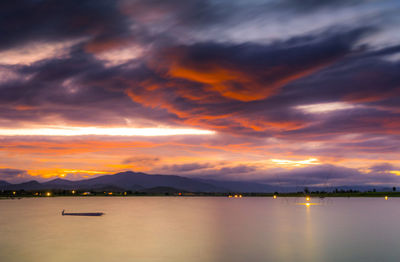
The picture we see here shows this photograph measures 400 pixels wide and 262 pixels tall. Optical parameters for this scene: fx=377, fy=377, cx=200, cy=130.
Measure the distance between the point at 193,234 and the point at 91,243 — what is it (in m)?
21.5

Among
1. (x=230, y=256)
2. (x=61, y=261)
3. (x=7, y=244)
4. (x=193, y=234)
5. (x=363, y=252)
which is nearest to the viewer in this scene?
(x=61, y=261)

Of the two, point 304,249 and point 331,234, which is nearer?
point 304,249

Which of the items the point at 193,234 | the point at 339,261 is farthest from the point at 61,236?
the point at 339,261

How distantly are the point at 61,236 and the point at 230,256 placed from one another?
36.0 meters

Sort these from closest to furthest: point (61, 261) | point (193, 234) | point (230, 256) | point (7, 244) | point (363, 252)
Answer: point (61, 261)
point (230, 256)
point (363, 252)
point (7, 244)
point (193, 234)

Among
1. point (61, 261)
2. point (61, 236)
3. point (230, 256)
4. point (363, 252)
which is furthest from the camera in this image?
point (61, 236)

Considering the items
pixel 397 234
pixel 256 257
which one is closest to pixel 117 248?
pixel 256 257

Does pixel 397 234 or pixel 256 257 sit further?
pixel 397 234

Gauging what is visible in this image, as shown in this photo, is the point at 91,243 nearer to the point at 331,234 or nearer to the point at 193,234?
the point at 193,234

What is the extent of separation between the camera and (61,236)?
228 feet

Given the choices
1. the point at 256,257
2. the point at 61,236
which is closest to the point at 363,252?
the point at 256,257

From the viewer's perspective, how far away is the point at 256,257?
48.5 metres

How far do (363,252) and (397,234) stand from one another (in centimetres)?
2647

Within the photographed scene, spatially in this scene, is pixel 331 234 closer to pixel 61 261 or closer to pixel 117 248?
pixel 117 248
